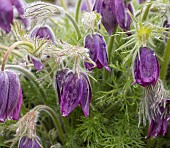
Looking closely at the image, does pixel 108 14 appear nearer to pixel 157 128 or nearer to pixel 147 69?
pixel 147 69

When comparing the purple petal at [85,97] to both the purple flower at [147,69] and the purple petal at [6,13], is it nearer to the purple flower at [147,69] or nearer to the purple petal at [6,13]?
the purple flower at [147,69]

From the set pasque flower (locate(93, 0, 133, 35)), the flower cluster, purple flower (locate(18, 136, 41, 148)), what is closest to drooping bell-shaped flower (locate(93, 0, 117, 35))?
pasque flower (locate(93, 0, 133, 35))

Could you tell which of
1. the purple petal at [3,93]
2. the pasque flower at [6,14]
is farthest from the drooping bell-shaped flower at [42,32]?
the purple petal at [3,93]

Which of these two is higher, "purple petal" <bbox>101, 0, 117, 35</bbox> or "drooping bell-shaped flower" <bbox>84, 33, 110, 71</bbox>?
"purple petal" <bbox>101, 0, 117, 35</bbox>

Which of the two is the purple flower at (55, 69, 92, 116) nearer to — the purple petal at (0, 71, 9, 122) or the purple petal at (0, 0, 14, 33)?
the purple petal at (0, 71, 9, 122)

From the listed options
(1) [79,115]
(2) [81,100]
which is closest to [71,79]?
(2) [81,100]

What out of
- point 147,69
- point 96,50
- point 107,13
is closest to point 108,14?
point 107,13

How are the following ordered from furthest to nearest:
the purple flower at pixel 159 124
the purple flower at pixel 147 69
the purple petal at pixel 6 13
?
the purple petal at pixel 6 13
the purple flower at pixel 159 124
the purple flower at pixel 147 69
